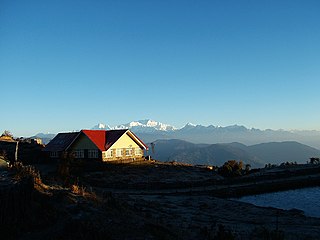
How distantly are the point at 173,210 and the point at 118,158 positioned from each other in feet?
110

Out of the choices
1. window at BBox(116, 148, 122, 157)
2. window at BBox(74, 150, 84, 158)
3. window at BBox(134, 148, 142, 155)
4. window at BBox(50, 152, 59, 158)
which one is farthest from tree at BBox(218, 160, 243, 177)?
window at BBox(50, 152, 59, 158)

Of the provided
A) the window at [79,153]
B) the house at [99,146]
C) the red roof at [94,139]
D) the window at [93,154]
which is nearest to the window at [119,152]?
the house at [99,146]

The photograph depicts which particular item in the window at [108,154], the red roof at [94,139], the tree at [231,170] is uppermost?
the red roof at [94,139]

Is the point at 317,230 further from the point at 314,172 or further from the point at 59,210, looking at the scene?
the point at 314,172

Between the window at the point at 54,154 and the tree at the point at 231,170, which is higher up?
the window at the point at 54,154

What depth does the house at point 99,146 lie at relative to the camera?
2255 inches

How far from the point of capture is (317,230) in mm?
21250

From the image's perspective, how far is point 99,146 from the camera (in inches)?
2235

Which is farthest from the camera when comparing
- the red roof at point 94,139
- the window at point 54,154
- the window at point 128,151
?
the window at point 128,151

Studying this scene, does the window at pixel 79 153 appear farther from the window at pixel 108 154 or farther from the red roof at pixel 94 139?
the window at pixel 108 154

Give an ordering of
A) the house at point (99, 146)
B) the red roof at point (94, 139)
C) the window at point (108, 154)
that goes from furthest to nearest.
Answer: the red roof at point (94, 139) → the house at point (99, 146) → the window at point (108, 154)

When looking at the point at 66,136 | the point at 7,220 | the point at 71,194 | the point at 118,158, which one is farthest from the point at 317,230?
the point at 66,136

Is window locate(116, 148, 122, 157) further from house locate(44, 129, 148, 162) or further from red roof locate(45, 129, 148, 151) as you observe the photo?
red roof locate(45, 129, 148, 151)

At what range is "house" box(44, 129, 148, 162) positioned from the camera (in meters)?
→ 57.3
